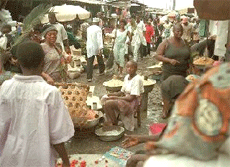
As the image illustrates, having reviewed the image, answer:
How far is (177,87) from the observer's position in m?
2.55

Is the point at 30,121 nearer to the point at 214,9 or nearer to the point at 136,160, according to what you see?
the point at 136,160

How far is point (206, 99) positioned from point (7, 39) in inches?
Result: 245

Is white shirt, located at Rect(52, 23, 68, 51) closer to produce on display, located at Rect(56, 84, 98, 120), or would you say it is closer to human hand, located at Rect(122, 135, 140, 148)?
produce on display, located at Rect(56, 84, 98, 120)

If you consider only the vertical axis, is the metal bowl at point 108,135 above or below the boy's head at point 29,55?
below

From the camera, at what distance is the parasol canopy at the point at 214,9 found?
353 cm

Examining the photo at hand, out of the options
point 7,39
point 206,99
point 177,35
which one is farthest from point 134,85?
point 206,99

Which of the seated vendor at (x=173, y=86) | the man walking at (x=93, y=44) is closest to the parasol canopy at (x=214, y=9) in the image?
the seated vendor at (x=173, y=86)

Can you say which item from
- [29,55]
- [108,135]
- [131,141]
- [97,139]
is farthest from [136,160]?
[97,139]

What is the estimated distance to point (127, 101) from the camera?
562 centimetres

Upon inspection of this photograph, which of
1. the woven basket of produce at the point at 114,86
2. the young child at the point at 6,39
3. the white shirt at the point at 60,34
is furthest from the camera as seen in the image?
the white shirt at the point at 60,34

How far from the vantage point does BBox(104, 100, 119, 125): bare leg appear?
5.61m

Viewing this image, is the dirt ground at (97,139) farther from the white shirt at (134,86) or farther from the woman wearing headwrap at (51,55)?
the woman wearing headwrap at (51,55)

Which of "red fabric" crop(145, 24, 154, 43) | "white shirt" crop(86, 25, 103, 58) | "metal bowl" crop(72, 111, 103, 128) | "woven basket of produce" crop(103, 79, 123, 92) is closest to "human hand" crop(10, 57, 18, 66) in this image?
"metal bowl" crop(72, 111, 103, 128)

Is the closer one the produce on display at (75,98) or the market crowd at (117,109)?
the market crowd at (117,109)
